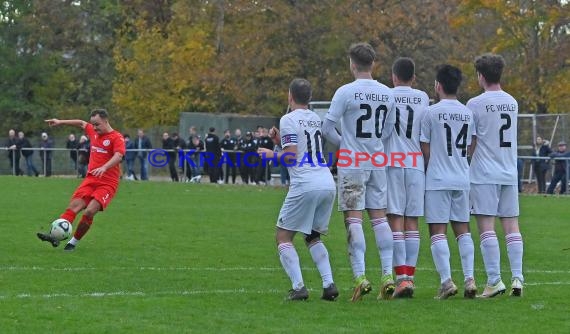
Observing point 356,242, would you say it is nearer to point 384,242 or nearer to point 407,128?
point 384,242

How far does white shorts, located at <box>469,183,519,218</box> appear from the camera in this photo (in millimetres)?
11578

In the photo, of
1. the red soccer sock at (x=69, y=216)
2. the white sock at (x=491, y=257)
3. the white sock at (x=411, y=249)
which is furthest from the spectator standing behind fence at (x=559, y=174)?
the white sock at (x=411, y=249)

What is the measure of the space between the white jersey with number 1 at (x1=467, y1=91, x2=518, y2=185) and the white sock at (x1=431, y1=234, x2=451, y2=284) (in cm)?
66

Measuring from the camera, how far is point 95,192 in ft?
53.2

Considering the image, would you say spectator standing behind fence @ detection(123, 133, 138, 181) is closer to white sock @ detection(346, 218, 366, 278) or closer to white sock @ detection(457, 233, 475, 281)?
white sock @ detection(457, 233, 475, 281)

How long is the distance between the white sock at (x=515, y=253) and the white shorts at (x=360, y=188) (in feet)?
4.71

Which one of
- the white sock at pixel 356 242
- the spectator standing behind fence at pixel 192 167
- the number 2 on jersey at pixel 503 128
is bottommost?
the spectator standing behind fence at pixel 192 167

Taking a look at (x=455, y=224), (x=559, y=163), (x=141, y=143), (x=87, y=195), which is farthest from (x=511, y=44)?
(x=455, y=224)

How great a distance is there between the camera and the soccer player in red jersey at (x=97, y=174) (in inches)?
632

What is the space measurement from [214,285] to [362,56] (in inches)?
116

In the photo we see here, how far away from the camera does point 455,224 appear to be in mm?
11656

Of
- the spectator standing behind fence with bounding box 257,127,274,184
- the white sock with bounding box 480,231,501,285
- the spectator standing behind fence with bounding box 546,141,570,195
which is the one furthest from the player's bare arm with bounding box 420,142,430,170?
the spectator standing behind fence with bounding box 257,127,274,184

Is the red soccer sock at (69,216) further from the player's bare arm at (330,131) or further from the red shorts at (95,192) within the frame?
the player's bare arm at (330,131)

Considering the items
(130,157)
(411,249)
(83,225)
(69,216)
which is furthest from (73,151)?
(411,249)
